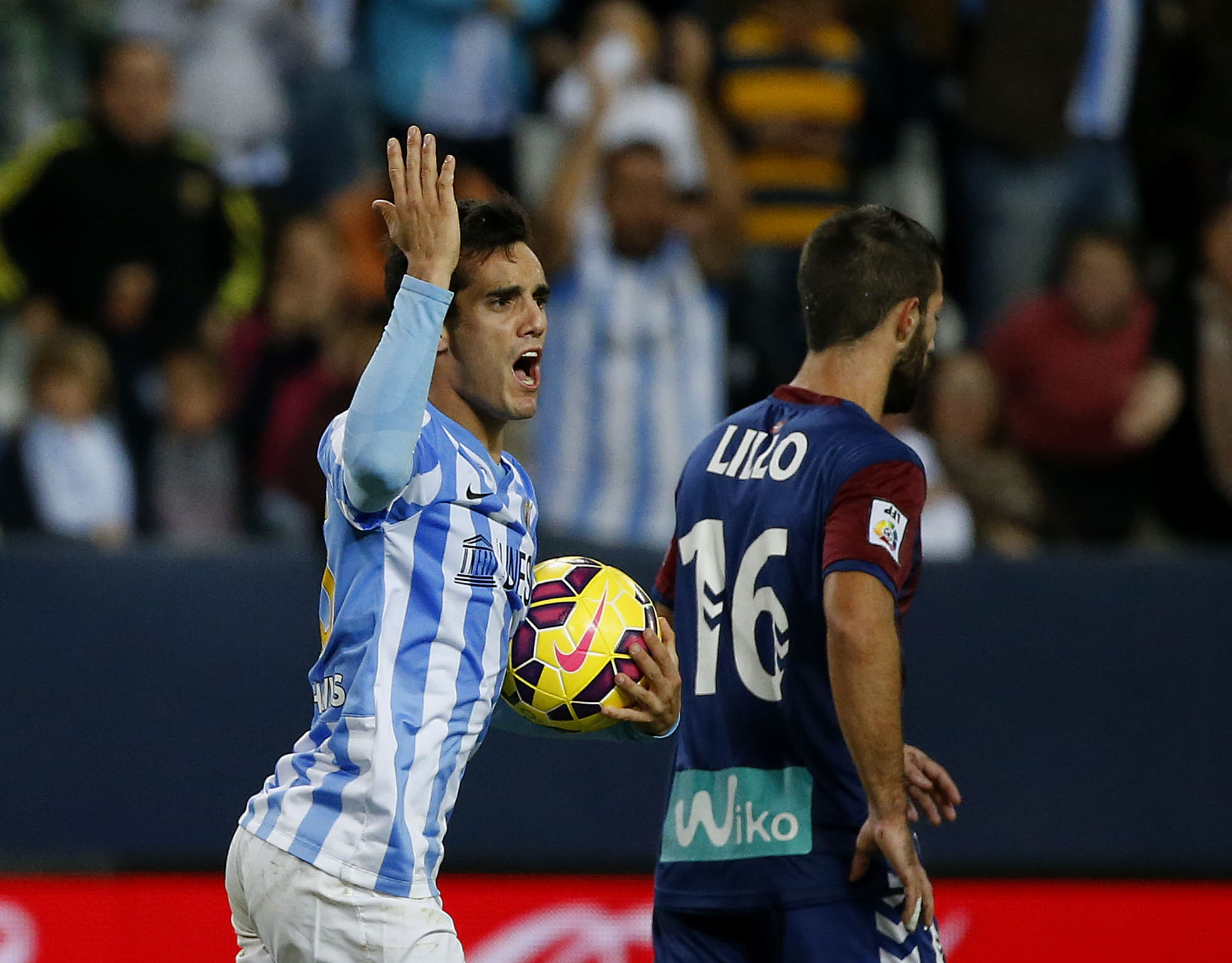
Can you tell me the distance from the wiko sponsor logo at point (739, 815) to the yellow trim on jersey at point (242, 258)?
188 inches

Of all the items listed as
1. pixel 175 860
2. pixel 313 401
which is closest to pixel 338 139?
pixel 313 401

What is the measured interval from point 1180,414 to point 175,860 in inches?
181

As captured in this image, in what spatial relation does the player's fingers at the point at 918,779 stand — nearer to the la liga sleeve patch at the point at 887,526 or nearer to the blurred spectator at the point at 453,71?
the la liga sleeve patch at the point at 887,526

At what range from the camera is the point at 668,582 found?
4.14 m

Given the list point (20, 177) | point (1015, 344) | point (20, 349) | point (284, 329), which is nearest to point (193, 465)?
point (284, 329)

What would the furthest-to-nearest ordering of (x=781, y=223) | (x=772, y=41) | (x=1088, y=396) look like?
(x=772, y=41) → (x=781, y=223) → (x=1088, y=396)

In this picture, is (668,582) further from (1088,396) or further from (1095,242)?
(1095,242)

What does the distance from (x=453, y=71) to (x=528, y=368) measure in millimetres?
5027

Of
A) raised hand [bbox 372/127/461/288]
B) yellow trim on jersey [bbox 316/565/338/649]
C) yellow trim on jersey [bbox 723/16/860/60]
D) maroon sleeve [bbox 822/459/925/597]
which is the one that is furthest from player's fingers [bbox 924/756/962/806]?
yellow trim on jersey [bbox 723/16/860/60]

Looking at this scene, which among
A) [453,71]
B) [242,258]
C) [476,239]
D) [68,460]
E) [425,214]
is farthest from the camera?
[453,71]

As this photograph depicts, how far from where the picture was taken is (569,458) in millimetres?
7395

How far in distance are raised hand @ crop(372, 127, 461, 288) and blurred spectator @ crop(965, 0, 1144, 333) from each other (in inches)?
209

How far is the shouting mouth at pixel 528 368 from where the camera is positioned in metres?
3.44

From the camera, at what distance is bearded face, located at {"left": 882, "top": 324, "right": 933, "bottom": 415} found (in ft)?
Answer: 12.5
